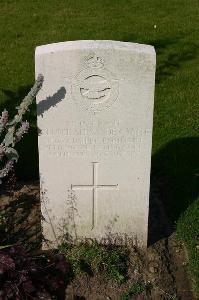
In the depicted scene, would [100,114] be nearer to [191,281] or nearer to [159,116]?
[191,281]

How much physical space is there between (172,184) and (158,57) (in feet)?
13.6

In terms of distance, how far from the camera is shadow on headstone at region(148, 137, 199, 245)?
6.00 meters

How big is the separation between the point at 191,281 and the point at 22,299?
1.56 meters

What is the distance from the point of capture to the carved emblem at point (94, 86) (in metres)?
4.68

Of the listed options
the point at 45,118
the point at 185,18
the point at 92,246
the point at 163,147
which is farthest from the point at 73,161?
the point at 185,18

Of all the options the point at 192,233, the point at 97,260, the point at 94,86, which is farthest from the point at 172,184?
the point at 94,86

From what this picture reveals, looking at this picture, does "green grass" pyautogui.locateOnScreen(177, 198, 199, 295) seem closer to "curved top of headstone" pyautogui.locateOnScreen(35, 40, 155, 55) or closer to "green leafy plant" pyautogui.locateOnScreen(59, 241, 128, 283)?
"green leafy plant" pyautogui.locateOnScreen(59, 241, 128, 283)

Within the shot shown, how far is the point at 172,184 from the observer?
6648 mm

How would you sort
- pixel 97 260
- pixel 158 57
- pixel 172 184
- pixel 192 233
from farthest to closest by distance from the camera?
pixel 158 57
pixel 172 184
pixel 192 233
pixel 97 260

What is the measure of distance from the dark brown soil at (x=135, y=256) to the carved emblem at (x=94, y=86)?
1483 mm

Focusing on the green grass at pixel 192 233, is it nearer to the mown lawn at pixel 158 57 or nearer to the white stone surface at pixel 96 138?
the mown lawn at pixel 158 57

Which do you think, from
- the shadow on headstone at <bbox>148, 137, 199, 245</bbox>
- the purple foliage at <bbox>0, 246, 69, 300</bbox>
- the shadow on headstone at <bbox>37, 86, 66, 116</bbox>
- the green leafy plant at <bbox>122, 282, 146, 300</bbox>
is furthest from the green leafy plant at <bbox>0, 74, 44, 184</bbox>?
the shadow on headstone at <bbox>148, 137, 199, 245</bbox>

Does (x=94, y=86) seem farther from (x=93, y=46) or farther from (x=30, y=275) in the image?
(x=30, y=275)

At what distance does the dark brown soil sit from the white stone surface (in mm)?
238
